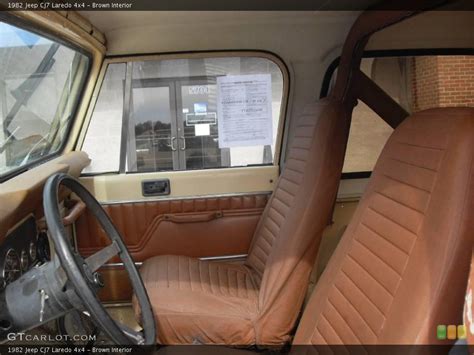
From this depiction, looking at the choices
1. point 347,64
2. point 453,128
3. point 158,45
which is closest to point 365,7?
point 347,64

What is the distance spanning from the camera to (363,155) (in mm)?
2438

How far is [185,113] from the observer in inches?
92.4

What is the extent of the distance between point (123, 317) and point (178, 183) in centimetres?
69

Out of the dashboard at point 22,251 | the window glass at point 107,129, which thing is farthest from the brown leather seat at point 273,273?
the window glass at point 107,129

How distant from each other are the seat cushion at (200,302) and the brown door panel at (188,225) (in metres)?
0.30

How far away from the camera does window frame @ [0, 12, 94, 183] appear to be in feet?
4.82

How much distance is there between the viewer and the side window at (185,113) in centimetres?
232

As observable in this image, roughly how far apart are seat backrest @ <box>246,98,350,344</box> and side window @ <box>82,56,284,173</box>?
1.35ft

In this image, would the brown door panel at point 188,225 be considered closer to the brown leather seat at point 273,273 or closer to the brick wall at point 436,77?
the brown leather seat at point 273,273

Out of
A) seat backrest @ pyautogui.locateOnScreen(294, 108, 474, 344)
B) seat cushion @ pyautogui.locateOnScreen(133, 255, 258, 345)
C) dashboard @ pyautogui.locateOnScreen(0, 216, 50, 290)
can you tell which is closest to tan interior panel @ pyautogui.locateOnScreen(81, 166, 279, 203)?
seat cushion @ pyautogui.locateOnScreen(133, 255, 258, 345)

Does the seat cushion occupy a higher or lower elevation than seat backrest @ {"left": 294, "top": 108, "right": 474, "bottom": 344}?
lower

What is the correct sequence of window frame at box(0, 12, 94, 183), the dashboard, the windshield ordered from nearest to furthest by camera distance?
the dashboard, window frame at box(0, 12, 94, 183), the windshield

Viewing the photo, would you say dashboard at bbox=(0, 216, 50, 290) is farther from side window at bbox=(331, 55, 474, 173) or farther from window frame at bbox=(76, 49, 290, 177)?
side window at bbox=(331, 55, 474, 173)

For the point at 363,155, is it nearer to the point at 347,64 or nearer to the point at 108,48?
the point at 347,64
